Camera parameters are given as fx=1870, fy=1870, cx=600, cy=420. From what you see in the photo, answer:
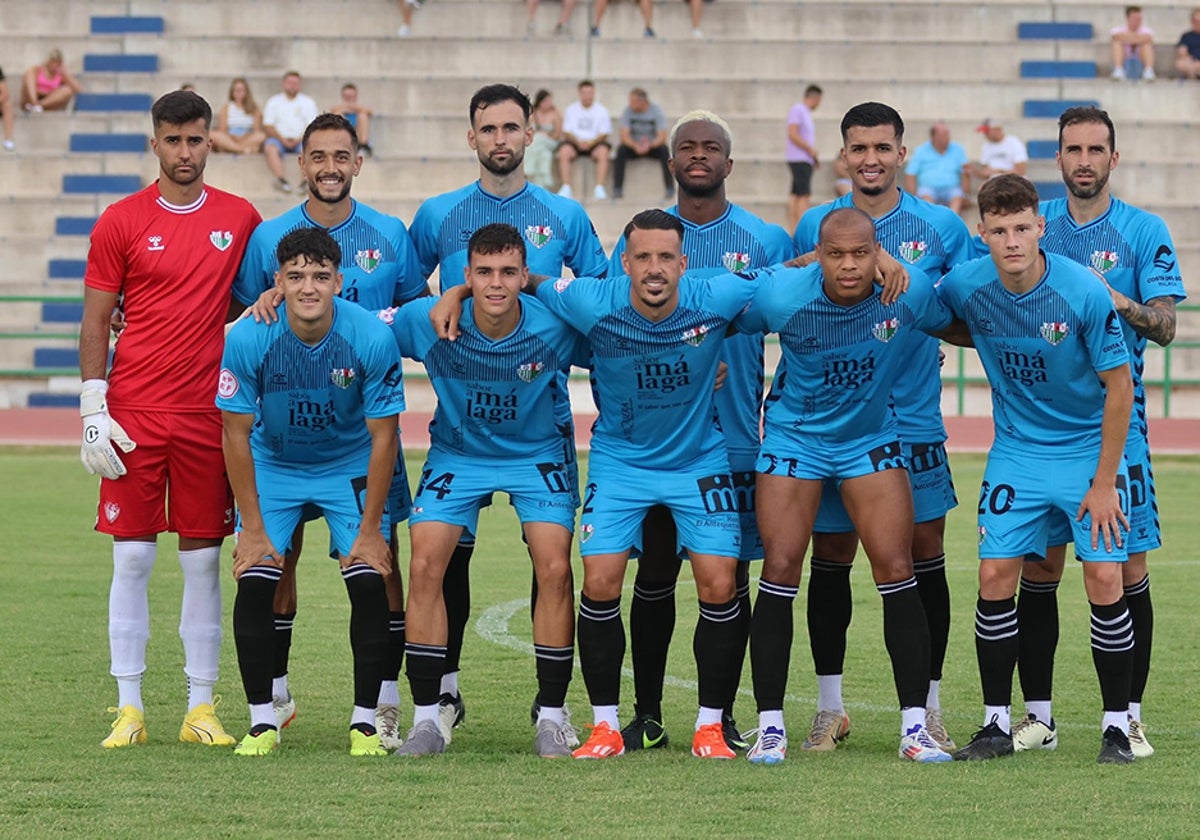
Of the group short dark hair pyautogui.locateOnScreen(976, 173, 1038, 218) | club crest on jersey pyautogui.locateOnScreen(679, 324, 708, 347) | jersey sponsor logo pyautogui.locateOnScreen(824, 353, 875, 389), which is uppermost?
short dark hair pyautogui.locateOnScreen(976, 173, 1038, 218)

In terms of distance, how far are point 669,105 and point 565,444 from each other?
2072 cm

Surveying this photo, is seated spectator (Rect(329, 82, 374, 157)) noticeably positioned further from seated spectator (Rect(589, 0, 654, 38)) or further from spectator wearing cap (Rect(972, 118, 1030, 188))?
spectator wearing cap (Rect(972, 118, 1030, 188))

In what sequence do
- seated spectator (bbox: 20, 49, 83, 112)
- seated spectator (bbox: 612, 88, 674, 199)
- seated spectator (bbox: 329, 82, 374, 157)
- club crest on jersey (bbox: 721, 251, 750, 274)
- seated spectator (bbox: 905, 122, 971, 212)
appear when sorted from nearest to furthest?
club crest on jersey (bbox: 721, 251, 750, 274), seated spectator (bbox: 905, 122, 971, 212), seated spectator (bbox: 612, 88, 674, 199), seated spectator (bbox: 329, 82, 374, 157), seated spectator (bbox: 20, 49, 83, 112)

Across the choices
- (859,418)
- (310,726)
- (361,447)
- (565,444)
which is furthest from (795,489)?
(310,726)

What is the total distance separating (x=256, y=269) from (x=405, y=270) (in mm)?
600

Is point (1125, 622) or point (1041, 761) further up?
point (1125, 622)

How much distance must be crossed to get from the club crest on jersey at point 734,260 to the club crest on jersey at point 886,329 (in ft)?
2.40

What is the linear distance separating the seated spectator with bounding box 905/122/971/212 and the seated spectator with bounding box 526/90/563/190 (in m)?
4.83

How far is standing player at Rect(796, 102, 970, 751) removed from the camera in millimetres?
7129

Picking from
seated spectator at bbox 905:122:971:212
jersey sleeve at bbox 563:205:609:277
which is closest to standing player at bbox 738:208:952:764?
jersey sleeve at bbox 563:205:609:277

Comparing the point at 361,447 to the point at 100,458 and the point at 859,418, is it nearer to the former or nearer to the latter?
the point at 100,458

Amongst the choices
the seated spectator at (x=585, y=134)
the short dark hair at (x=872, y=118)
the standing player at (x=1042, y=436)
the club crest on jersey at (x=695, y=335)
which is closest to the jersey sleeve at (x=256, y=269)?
the club crest on jersey at (x=695, y=335)

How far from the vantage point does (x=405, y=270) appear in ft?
24.6

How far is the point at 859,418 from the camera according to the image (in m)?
6.87
